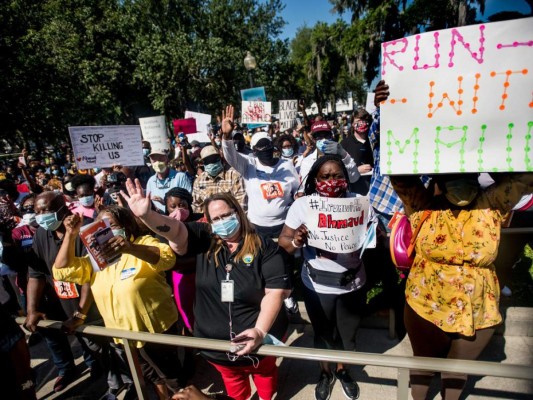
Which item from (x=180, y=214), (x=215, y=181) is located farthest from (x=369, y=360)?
(x=215, y=181)

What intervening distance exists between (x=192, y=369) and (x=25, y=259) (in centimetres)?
191

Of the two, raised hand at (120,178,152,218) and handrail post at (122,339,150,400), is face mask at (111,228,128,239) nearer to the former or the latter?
raised hand at (120,178,152,218)

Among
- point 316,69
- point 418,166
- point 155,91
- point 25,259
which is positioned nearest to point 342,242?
point 418,166

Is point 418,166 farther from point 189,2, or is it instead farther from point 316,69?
point 316,69

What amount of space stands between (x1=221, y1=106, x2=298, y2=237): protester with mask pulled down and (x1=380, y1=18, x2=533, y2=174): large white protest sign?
222cm

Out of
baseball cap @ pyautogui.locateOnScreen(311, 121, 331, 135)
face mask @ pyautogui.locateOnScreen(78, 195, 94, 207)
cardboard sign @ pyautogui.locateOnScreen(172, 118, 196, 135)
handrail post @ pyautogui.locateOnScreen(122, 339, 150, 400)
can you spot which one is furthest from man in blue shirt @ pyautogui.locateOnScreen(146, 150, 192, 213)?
cardboard sign @ pyautogui.locateOnScreen(172, 118, 196, 135)

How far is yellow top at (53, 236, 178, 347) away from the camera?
2463 millimetres

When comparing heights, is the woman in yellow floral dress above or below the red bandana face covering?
below

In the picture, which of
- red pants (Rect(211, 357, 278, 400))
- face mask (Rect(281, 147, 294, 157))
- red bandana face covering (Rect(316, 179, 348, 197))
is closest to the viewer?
red pants (Rect(211, 357, 278, 400))

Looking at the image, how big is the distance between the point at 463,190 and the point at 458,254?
0.39 metres

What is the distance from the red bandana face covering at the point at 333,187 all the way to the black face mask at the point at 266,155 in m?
1.69

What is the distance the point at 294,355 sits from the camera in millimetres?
1806

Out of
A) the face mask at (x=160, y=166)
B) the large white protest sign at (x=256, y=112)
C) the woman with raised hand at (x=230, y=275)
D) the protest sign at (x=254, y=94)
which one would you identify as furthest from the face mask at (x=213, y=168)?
the protest sign at (x=254, y=94)

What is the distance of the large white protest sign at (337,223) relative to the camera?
8.20 feet
